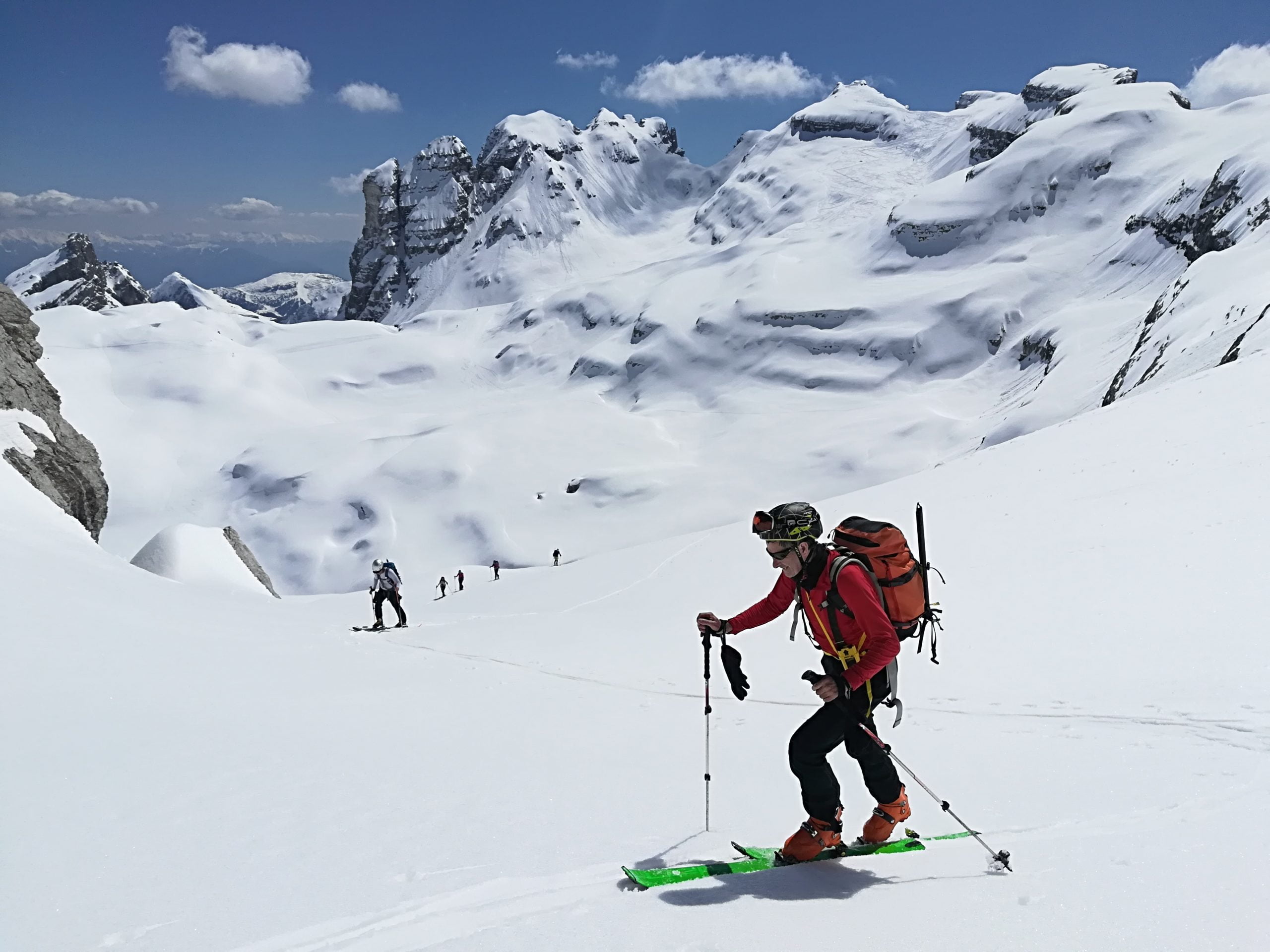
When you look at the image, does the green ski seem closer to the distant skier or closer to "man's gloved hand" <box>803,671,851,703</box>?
"man's gloved hand" <box>803,671,851,703</box>

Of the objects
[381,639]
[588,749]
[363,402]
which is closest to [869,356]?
[363,402]

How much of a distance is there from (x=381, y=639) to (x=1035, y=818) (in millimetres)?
14476

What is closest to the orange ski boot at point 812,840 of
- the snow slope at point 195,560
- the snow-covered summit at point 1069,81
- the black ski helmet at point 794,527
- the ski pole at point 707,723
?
the ski pole at point 707,723

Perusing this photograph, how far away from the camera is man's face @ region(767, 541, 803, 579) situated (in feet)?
18.0

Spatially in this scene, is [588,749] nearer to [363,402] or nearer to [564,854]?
[564,854]

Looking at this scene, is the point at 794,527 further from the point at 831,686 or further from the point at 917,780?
the point at 917,780

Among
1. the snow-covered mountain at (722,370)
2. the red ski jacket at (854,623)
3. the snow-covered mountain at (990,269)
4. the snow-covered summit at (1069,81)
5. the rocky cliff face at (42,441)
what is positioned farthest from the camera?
the snow-covered summit at (1069,81)

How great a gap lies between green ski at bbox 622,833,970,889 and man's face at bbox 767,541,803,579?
6.19 ft

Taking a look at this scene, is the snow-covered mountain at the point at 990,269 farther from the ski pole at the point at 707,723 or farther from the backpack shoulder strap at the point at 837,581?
the backpack shoulder strap at the point at 837,581

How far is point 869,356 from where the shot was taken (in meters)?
117

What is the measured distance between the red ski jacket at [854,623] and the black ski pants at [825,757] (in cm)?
31

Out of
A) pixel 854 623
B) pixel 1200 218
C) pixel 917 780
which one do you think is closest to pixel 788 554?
pixel 854 623

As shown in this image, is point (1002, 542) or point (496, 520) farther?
point (496, 520)

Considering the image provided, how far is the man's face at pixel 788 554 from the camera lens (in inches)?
217
